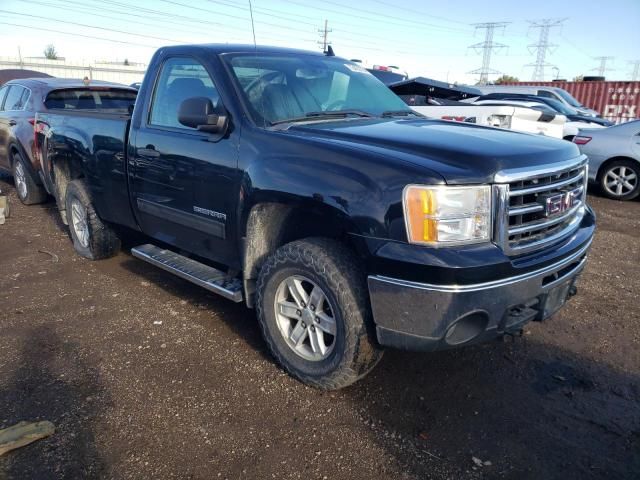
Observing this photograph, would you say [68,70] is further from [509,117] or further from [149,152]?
[149,152]

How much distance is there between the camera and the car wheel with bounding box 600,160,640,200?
331 inches

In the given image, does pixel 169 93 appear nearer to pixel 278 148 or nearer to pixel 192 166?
pixel 192 166

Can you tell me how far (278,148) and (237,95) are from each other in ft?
2.05

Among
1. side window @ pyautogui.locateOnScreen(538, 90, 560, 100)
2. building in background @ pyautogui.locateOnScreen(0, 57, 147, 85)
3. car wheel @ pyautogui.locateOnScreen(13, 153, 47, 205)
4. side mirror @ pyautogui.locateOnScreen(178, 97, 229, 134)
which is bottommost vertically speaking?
car wheel @ pyautogui.locateOnScreen(13, 153, 47, 205)

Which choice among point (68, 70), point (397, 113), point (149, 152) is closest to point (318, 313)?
point (397, 113)

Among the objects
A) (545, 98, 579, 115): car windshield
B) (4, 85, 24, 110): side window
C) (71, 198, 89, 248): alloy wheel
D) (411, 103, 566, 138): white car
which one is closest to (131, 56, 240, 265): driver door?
→ (71, 198, 89, 248): alloy wheel

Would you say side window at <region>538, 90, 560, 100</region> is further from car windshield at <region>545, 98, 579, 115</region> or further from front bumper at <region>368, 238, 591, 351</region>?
front bumper at <region>368, 238, 591, 351</region>

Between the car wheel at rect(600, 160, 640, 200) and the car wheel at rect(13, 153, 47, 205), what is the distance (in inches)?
355

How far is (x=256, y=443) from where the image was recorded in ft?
8.54

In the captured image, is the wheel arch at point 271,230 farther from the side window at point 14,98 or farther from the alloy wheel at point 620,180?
the alloy wheel at point 620,180

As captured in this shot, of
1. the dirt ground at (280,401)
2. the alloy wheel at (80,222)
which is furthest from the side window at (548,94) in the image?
the alloy wheel at (80,222)

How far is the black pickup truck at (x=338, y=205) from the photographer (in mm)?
2418

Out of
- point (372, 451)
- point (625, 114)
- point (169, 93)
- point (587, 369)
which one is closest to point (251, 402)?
point (372, 451)

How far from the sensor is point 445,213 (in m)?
2.39
